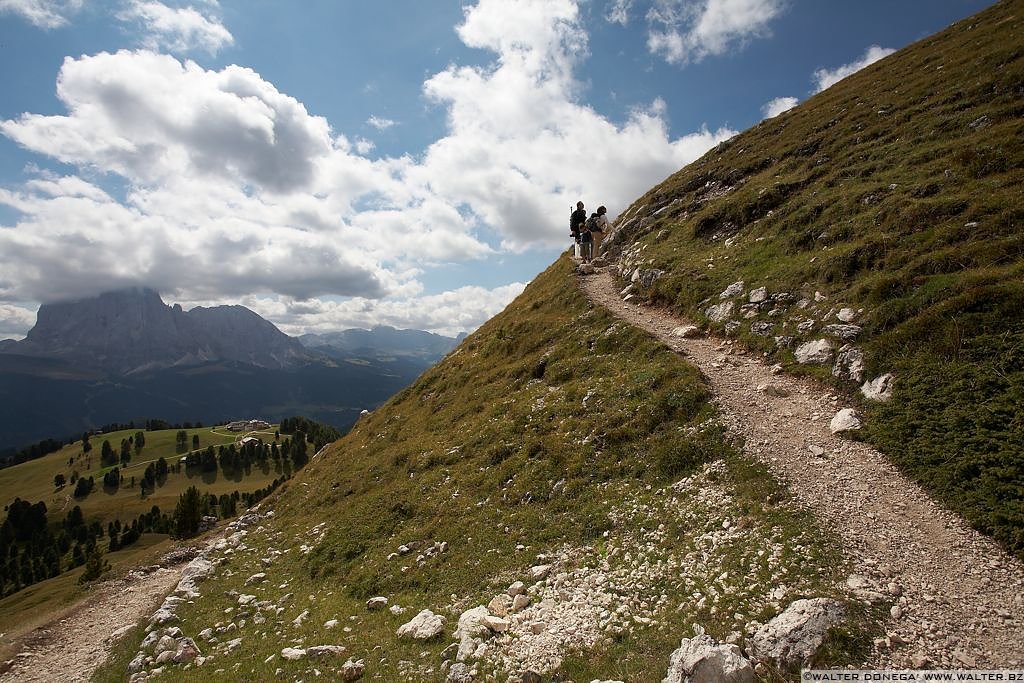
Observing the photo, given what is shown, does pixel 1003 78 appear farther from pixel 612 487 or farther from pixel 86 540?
pixel 86 540

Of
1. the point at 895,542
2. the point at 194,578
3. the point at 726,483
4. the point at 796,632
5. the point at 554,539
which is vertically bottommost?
the point at 194,578

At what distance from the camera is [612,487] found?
16.7 meters

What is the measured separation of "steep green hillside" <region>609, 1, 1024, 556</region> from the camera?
12500 millimetres

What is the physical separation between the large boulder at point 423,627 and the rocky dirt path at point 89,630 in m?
15.1

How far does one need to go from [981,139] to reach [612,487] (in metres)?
27.6

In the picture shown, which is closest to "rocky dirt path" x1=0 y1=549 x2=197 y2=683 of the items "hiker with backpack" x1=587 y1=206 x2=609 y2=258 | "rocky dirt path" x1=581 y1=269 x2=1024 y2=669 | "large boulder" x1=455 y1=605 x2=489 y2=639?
"large boulder" x1=455 y1=605 x2=489 y2=639

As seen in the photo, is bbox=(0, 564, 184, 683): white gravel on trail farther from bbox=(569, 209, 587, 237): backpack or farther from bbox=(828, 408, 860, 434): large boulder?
bbox=(569, 209, 587, 237): backpack

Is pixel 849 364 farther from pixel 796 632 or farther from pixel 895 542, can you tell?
pixel 796 632

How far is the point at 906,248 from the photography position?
19938 mm

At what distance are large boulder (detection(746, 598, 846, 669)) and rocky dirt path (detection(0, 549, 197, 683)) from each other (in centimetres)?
2497

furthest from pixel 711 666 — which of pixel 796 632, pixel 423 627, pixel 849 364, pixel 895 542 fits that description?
pixel 849 364

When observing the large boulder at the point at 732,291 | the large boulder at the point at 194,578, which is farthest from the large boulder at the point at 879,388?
the large boulder at the point at 194,578

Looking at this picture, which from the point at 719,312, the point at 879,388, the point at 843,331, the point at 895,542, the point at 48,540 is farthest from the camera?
the point at 48,540

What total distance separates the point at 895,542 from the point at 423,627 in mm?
12572
